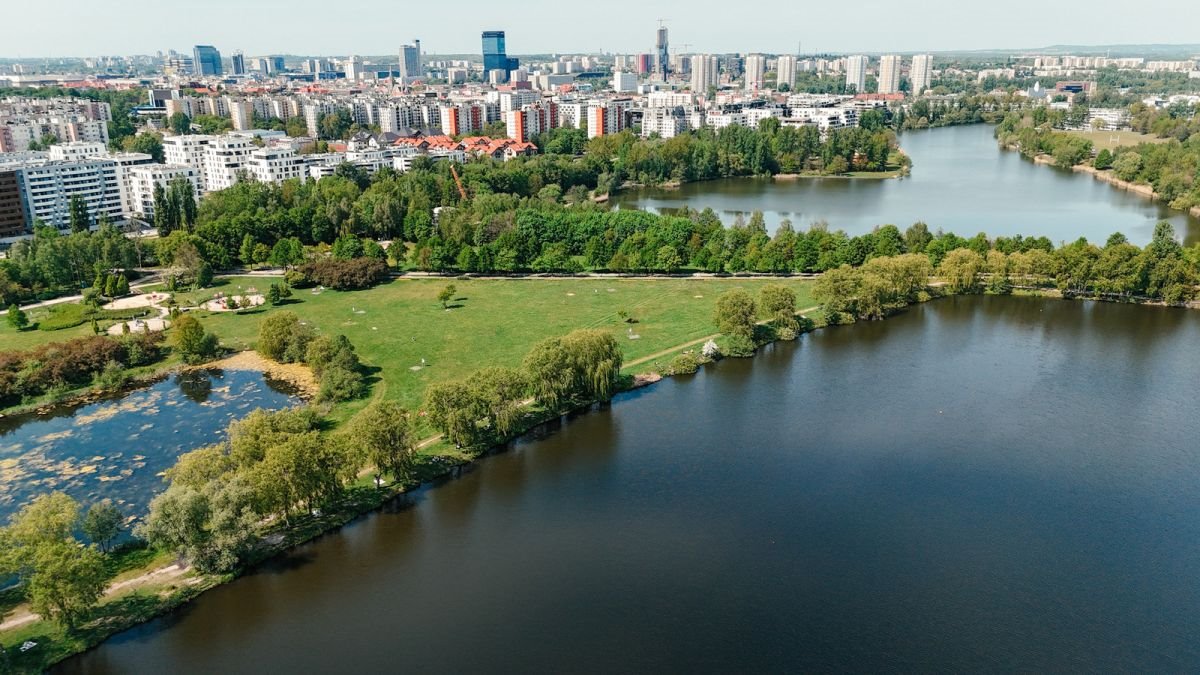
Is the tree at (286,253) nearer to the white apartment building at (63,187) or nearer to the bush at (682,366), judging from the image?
the white apartment building at (63,187)

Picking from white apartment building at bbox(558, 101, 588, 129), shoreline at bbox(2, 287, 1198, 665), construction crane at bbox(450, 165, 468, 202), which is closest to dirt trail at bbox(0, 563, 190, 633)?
shoreline at bbox(2, 287, 1198, 665)

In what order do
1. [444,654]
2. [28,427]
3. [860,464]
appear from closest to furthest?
[444,654], [860,464], [28,427]

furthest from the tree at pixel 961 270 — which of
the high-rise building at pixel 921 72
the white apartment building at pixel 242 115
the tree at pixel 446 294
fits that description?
the high-rise building at pixel 921 72

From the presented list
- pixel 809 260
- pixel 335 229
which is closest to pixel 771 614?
pixel 809 260

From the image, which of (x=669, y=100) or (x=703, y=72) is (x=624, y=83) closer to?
(x=703, y=72)

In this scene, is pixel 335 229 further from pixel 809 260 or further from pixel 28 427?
pixel 809 260

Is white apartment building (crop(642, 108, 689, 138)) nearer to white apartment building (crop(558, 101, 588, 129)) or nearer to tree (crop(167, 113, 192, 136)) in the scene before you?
white apartment building (crop(558, 101, 588, 129))
